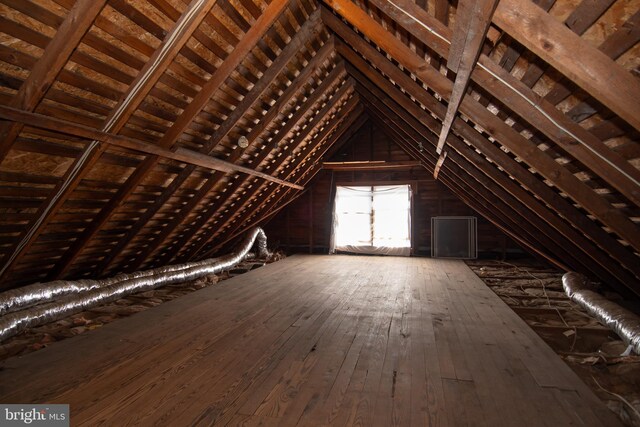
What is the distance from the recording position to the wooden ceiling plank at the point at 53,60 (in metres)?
1.80

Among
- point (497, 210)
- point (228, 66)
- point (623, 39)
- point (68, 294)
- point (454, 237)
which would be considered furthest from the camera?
point (454, 237)

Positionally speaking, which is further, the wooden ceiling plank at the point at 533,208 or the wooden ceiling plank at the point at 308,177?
the wooden ceiling plank at the point at 308,177

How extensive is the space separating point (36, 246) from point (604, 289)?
7.70 meters

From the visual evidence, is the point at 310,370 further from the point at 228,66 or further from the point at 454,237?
the point at 454,237

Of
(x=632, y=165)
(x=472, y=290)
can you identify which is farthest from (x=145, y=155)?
(x=472, y=290)

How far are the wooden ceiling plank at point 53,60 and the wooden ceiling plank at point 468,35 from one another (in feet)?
6.69

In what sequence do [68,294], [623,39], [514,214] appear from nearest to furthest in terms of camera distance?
[623,39] < [68,294] < [514,214]

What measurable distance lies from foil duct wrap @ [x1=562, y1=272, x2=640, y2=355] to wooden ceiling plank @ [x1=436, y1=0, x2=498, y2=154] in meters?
2.64

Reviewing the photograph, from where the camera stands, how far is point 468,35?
1.58m

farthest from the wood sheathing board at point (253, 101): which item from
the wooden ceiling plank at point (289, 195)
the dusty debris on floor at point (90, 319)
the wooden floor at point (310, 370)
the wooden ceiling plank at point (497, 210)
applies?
the wooden ceiling plank at point (289, 195)

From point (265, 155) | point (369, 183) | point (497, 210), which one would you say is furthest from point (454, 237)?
point (265, 155)

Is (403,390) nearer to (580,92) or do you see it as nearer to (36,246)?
(580,92)

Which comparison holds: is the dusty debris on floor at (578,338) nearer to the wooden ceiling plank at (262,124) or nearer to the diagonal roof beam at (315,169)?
the wooden ceiling plank at (262,124)

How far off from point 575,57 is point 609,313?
3101 millimetres
